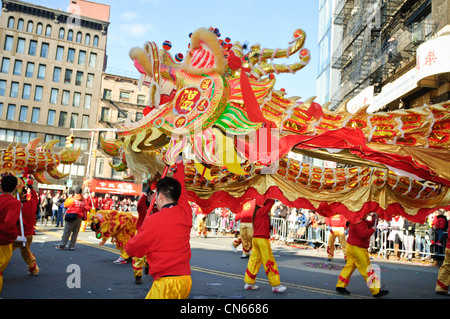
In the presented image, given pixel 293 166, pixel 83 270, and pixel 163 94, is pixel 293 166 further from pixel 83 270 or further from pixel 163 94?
pixel 83 270

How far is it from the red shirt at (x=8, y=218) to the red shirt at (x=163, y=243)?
2581 mm

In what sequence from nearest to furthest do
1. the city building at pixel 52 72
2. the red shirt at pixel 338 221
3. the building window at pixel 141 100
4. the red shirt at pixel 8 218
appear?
1. the red shirt at pixel 8 218
2. the red shirt at pixel 338 221
3. the city building at pixel 52 72
4. the building window at pixel 141 100

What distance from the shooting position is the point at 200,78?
4895 millimetres

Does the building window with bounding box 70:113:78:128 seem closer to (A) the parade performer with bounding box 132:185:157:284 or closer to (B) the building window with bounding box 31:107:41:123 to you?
(B) the building window with bounding box 31:107:41:123

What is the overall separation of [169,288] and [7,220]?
2898mm

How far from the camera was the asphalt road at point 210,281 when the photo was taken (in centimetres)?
604

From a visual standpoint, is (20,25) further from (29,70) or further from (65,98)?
(65,98)

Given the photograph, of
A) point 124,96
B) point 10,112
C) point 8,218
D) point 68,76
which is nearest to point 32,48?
point 68,76

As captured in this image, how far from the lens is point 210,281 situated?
299 inches

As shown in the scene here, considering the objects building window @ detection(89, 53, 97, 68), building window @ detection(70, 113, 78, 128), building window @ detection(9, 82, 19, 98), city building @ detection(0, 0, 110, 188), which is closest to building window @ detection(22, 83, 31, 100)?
city building @ detection(0, 0, 110, 188)

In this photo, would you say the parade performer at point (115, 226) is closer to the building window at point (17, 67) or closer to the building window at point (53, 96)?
the building window at point (53, 96)

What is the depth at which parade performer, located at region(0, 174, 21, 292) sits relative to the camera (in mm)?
4949

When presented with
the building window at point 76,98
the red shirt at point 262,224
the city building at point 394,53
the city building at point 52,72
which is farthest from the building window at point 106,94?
the red shirt at point 262,224
